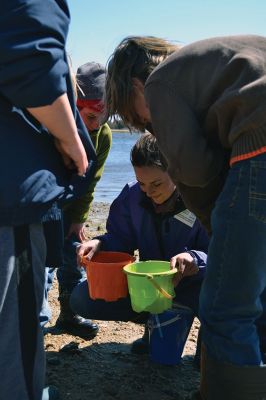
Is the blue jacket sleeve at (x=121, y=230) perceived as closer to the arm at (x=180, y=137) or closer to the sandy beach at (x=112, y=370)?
the sandy beach at (x=112, y=370)

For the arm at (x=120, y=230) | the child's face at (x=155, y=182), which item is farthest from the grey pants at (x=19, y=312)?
the arm at (x=120, y=230)

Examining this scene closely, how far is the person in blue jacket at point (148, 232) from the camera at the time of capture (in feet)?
10.1

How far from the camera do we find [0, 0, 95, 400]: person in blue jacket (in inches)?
72.7

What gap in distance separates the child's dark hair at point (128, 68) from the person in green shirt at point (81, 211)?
0.96 metres

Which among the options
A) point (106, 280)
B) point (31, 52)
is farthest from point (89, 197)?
point (31, 52)

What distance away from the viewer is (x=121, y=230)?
3326 millimetres

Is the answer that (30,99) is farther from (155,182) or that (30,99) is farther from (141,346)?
(141,346)

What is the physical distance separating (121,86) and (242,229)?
3.03ft

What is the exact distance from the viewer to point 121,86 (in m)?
2.49

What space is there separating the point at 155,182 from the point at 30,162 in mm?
1182

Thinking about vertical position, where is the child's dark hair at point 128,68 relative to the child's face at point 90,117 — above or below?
above

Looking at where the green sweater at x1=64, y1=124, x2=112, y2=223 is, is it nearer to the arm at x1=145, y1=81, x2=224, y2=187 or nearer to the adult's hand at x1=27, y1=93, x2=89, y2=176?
the adult's hand at x1=27, y1=93, x2=89, y2=176

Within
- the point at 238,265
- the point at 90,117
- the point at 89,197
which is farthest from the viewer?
the point at 89,197

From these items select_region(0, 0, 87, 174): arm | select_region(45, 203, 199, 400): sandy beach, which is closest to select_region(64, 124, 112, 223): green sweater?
Answer: select_region(45, 203, 199, 400): sandy beach
